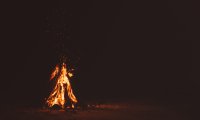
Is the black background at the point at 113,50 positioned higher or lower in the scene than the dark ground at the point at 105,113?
higher

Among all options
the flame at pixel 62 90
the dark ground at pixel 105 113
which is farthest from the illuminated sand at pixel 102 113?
the flame at pixel 62 90

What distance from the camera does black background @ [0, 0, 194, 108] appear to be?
28781 mm

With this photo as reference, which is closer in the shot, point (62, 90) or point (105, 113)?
point (105, 113)

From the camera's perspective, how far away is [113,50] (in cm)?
3503

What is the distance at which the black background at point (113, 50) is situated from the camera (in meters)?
28.8

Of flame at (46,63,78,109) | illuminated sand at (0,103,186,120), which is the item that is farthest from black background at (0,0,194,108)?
illuminated sand at (0,103,186,120)

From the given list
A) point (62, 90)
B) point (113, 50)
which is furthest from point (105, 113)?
point (113, 50)

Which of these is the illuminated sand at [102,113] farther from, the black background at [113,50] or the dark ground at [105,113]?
the black background at [113,50]

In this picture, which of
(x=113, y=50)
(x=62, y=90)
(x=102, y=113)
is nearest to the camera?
(x=102, y=113)

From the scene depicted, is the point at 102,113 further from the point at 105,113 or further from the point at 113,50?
the point at 113,50

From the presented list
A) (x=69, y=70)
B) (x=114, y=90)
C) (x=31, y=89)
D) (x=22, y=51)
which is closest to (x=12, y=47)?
(x=22, y=51)

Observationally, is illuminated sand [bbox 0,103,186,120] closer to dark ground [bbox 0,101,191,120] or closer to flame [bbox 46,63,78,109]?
dark ground [bbox 0,101,191,120]

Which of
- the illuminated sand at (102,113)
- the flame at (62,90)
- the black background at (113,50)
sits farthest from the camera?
the black background at (113,50)

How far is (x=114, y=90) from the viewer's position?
3034 centimetres
